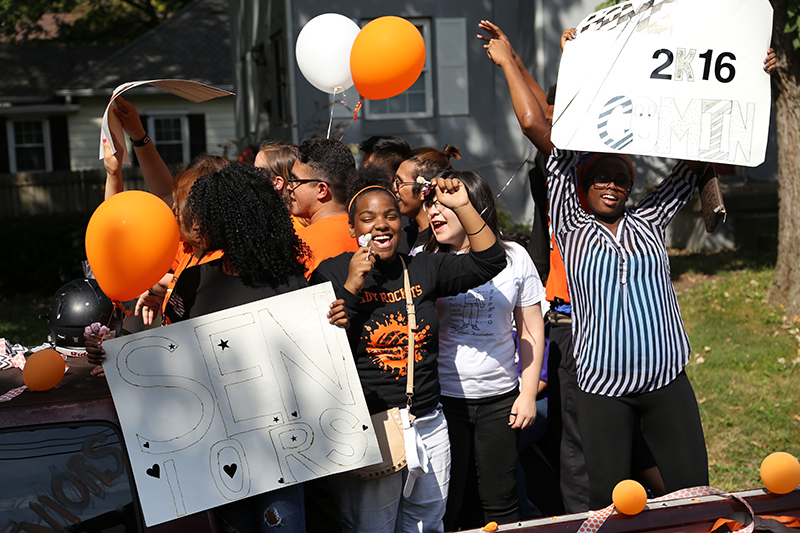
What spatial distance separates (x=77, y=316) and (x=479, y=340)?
5.19ft

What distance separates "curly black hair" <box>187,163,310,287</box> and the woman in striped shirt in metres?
1.08

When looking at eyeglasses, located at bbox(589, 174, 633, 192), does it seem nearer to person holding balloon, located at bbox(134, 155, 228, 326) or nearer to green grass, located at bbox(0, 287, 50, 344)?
person holding balloon, located at bbox(134, 155, 228, 326)

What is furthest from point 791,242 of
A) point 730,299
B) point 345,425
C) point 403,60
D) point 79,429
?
point 79,429

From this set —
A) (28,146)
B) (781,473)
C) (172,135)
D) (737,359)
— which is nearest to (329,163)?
(781,473)

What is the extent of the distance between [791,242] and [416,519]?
6803 millimetres

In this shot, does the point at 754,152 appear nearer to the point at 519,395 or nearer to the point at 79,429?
the point at 519,395

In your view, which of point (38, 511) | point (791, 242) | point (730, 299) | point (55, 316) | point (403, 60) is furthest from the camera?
point (730, 299)

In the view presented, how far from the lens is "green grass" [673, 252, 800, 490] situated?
539 centimetres

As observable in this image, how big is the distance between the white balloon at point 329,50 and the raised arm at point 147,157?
4.36ft

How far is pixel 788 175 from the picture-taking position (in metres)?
8.27

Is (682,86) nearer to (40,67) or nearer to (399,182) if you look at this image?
(399,182)

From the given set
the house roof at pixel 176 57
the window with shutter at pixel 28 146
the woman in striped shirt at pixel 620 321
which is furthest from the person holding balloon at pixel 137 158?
the window with shutter at pixel 28 146

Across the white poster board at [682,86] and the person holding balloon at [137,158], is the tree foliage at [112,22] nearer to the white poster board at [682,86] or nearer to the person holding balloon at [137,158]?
the person holding balloon at [137,158]

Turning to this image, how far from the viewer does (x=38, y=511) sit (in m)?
2.10
